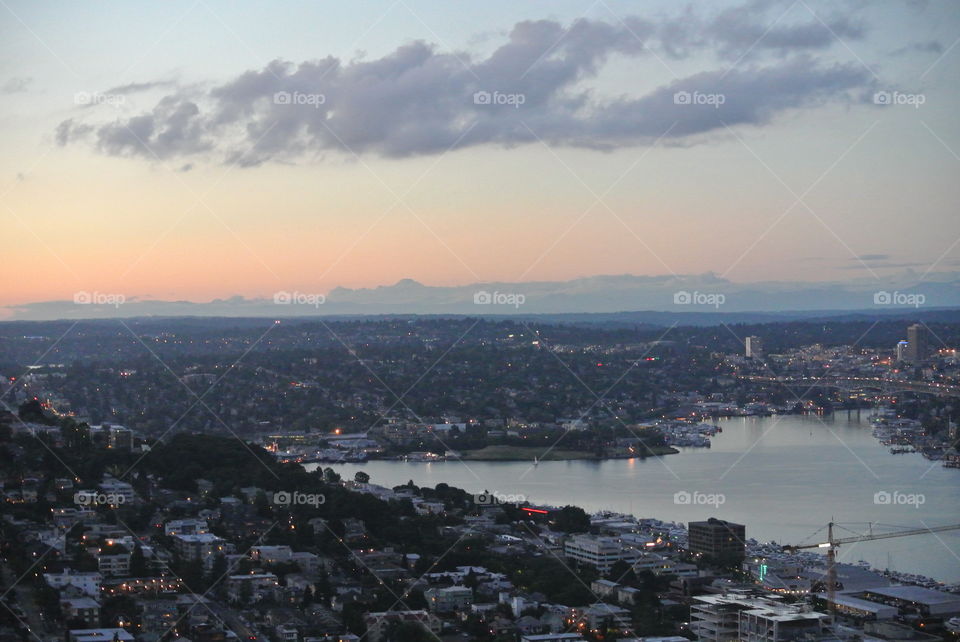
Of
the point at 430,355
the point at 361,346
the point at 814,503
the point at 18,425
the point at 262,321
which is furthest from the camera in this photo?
the point at 262,321

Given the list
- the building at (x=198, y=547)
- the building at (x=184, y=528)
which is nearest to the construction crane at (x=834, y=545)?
the building at (x=198, y=547)

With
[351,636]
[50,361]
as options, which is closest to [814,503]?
[351,636]

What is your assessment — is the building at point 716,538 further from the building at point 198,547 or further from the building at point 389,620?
the building at point 198,547

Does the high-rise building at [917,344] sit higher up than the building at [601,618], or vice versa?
the high-rise building at [917,344]

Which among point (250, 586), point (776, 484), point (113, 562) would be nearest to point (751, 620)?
point (250, 586)

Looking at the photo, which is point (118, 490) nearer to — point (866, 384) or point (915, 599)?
point (915, 599)

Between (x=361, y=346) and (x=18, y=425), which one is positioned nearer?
(x=18, y=425)

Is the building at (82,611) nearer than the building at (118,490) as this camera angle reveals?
Yes

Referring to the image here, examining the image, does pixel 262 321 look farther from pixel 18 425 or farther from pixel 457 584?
pixel 457 584
